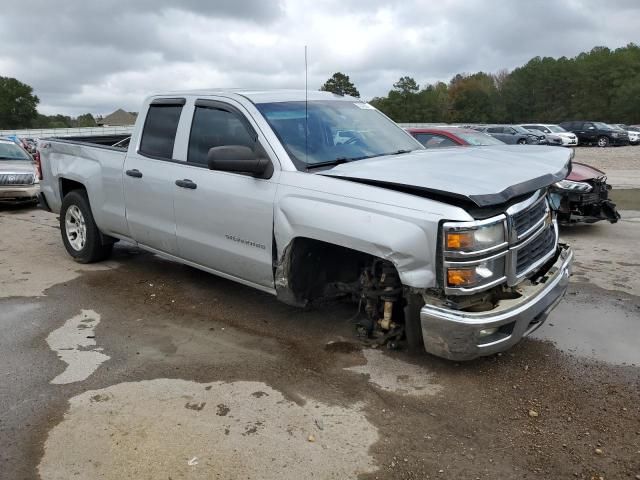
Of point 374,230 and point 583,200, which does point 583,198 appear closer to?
point 583,200

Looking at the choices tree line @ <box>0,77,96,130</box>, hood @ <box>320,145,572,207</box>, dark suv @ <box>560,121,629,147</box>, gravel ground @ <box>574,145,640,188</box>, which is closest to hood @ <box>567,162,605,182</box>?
hood @ <box>320,145,572,207</box>

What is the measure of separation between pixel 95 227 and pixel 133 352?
2618 mm

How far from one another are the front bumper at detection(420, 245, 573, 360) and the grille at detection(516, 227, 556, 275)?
0.66ft

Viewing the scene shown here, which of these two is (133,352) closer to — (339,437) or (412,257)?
(339,437)

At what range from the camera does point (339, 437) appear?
3213 mm

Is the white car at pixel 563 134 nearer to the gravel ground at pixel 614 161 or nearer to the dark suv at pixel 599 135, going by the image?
the dark suv at pixel 599 135

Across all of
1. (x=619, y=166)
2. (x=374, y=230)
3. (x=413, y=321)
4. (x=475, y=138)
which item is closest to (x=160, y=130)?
(x=374, y=230)

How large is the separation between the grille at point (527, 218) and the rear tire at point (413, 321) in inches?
30.3

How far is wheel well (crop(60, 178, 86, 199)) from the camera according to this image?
681 cm

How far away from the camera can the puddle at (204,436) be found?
2.96 m

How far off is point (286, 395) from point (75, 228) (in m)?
4.37

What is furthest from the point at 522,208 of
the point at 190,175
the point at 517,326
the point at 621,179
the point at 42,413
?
the point at 621,179

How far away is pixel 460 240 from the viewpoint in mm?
3396

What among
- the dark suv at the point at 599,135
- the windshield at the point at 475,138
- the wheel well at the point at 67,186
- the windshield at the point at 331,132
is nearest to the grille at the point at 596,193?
the windshield at the point at 475,138
